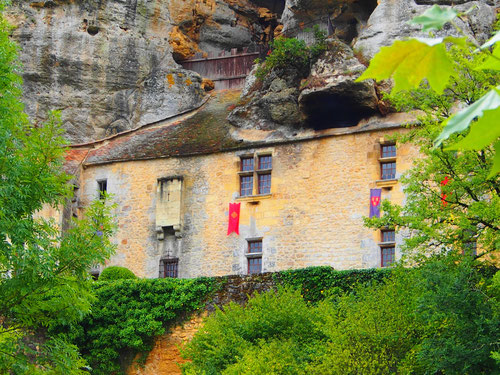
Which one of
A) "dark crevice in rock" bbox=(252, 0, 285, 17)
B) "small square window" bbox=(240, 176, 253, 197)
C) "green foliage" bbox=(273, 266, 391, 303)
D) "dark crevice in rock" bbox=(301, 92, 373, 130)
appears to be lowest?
"green foliage" bbox=(273, 266, 391, 303)

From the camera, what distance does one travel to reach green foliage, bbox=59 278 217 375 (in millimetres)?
20828

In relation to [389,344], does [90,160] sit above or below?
above

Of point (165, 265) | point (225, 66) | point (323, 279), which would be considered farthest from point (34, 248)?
point (225, 66)

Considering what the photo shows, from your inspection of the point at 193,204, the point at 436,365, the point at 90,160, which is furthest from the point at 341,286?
the point at 90,160

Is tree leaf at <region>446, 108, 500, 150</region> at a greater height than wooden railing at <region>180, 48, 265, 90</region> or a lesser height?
lesser

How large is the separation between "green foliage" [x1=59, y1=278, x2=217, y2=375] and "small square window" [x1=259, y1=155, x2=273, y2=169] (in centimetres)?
563

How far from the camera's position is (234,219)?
26016 millimetres

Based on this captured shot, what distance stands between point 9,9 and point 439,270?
20.9 m

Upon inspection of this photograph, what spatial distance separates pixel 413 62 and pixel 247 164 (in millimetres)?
24643

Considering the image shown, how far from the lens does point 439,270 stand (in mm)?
15953

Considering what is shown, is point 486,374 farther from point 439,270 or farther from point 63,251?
point 63,251

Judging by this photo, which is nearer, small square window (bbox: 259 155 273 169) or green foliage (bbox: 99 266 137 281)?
green foliage (bbox: 99 266 137 281)

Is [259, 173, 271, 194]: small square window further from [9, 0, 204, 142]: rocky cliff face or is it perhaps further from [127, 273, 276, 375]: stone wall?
[9, 0, 204, 142]: rocky cliff face

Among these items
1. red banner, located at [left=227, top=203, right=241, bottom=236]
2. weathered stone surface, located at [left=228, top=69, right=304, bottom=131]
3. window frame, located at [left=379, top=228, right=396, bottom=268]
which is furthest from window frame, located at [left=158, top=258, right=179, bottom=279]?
→ window frame, located at [left=379, top=228, right=396, bottom=268]
